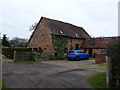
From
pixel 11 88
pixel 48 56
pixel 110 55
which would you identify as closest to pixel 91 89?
pixel 110 55

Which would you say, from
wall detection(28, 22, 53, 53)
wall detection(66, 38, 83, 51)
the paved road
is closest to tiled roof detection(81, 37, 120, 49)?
wall detection(66, 38, 83, 51)

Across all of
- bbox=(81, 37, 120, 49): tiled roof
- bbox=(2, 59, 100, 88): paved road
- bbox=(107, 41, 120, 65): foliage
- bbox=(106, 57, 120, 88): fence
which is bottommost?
bbox=(2, 59, 100, 88): paved road

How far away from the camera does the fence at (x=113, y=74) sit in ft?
15.3

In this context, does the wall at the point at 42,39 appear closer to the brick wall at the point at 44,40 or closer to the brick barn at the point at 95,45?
the brick wall at the point at 44,40

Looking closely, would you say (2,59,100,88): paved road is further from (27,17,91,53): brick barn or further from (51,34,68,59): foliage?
(27,17,91,53): brick barn

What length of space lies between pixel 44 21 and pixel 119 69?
18961 mm

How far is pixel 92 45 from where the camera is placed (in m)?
22.9

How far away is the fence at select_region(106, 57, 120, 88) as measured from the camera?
4.65 m

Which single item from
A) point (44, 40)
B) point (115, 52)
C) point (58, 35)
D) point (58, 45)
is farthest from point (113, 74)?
point (44, 40)

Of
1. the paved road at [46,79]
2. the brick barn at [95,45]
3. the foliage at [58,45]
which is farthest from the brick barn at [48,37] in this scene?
the paved road at [46,79]

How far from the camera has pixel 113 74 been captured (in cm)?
488

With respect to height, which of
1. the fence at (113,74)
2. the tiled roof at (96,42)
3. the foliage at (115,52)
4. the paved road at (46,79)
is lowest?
the paved road at (46,79)

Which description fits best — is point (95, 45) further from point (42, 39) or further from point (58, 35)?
point (42, 39)

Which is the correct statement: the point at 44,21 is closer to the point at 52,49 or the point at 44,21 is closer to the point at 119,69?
the point at 52,49
